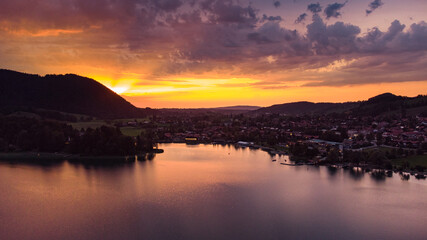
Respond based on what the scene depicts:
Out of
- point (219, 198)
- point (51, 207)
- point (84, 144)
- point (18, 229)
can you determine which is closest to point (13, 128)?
point (84, 144)

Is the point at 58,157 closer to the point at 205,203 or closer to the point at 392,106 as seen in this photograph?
the point at 205,203

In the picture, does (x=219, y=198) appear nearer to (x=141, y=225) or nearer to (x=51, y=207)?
(x=141, y=225)

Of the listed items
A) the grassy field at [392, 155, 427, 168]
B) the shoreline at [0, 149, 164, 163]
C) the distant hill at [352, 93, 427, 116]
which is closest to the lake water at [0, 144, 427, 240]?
the shoreline at [0, 149, 164, 163]

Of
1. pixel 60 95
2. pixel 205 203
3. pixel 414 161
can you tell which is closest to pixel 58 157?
pixel 205 203

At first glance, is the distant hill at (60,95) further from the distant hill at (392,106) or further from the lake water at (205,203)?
the distant hill at (392,106)

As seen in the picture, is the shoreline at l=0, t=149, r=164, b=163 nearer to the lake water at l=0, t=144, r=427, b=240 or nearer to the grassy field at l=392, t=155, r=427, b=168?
the lake water at l=0, t=144, r=427, b=240

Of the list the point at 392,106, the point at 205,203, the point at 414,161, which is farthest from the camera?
the point at 392,106

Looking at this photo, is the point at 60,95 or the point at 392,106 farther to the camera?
the point at 60,95
